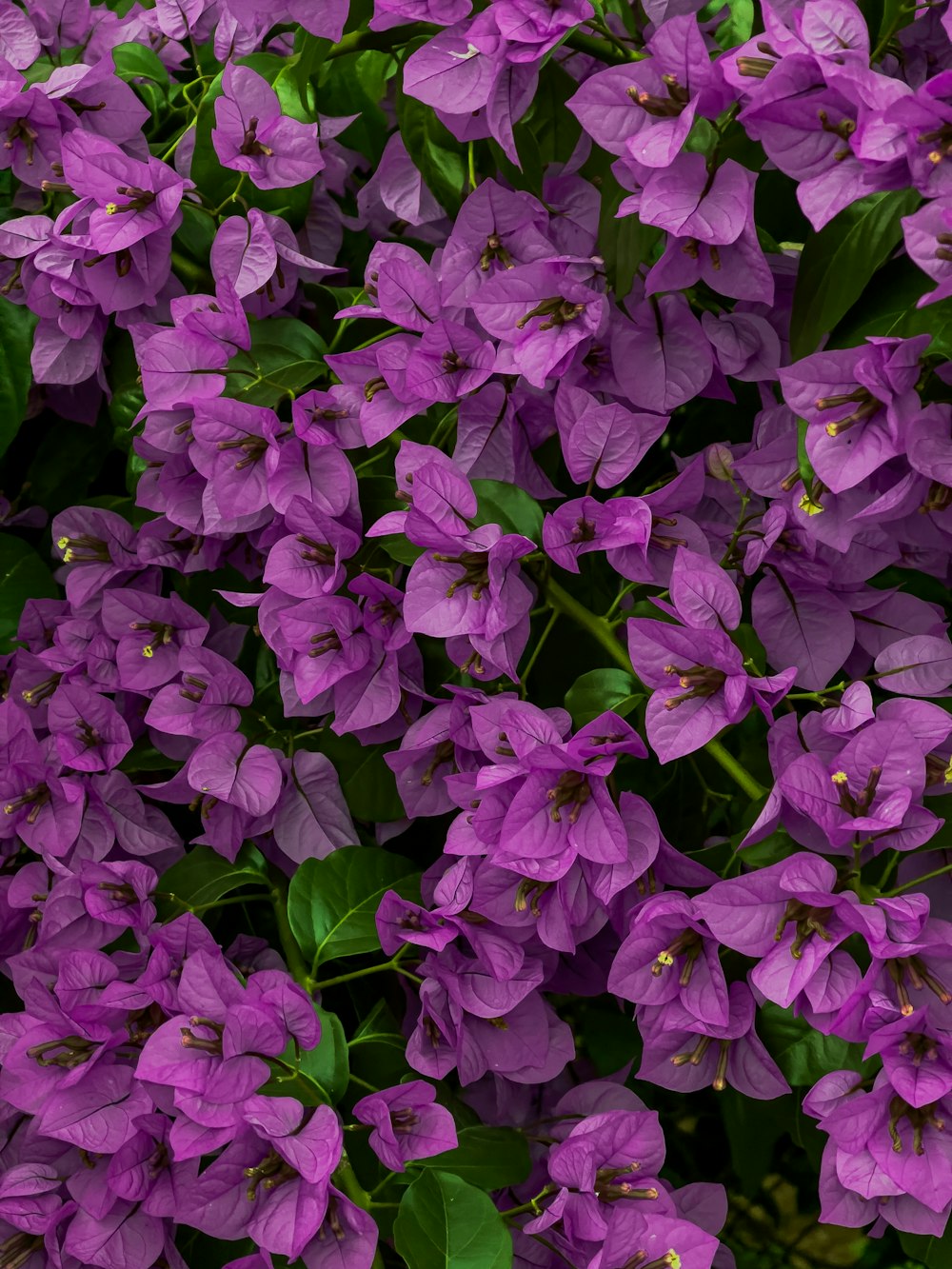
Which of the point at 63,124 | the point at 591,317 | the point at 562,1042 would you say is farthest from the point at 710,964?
the point at 63,124

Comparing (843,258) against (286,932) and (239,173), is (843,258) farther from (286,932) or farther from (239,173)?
(286,932)

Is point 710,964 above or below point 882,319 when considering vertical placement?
below

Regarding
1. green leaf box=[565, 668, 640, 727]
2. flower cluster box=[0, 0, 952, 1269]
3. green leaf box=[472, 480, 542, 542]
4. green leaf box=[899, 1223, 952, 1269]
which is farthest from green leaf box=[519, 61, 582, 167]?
green leaf box=[899, 1223, 952, 1269]

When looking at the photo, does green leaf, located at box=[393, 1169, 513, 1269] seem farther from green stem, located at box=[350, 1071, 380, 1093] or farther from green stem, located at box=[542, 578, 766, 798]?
green stem, located at box=[542, 578, 766, 798]

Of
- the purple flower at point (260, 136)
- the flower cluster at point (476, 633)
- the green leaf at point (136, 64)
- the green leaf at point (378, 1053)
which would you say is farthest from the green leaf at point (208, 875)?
the green leaf at point (136, 64)

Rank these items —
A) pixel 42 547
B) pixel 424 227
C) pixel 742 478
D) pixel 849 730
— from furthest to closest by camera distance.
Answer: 1. pixel 42 547
2. pixel 424 227
3. pixel 742 478
4. pixel 849 730

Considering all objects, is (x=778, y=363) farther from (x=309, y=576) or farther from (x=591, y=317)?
(x=309, y=576)
